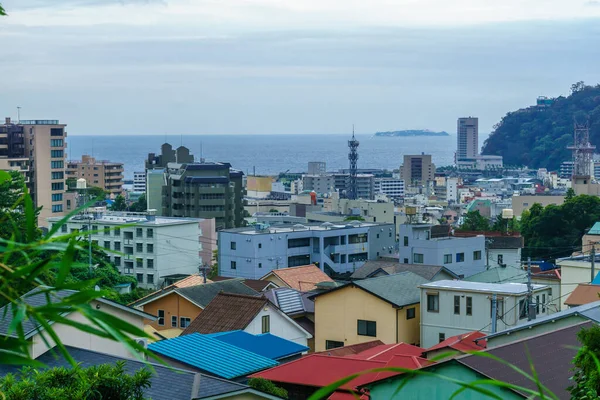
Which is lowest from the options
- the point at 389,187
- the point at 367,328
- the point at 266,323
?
the point at 389,187

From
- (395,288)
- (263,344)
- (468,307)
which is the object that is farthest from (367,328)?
(263,344)

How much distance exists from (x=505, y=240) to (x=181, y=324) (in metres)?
13.6

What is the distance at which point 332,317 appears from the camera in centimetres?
1512

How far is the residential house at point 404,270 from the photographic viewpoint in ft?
59.9

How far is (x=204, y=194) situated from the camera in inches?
1550

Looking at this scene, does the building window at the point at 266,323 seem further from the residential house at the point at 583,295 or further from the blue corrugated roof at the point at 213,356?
the residential house at the point at 583,295

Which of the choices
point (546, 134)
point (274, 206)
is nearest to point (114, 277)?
point (274, 206)

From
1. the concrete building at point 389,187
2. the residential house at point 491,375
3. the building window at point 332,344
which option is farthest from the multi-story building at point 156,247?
the concrete building at point 389,187

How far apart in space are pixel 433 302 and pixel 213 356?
20.4 feet

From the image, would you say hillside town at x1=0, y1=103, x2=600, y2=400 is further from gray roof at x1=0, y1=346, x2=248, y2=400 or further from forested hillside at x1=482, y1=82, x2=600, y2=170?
forested hillside at x1=482, y1=82, x2=600, y2=170

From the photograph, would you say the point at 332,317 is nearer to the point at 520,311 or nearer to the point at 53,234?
the point at 520,311

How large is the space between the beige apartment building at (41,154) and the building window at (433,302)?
31447 millimetres

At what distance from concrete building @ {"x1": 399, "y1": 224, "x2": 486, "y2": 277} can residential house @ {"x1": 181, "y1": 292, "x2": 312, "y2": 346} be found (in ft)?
33.1

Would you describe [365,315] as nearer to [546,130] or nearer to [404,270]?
[404,270]
